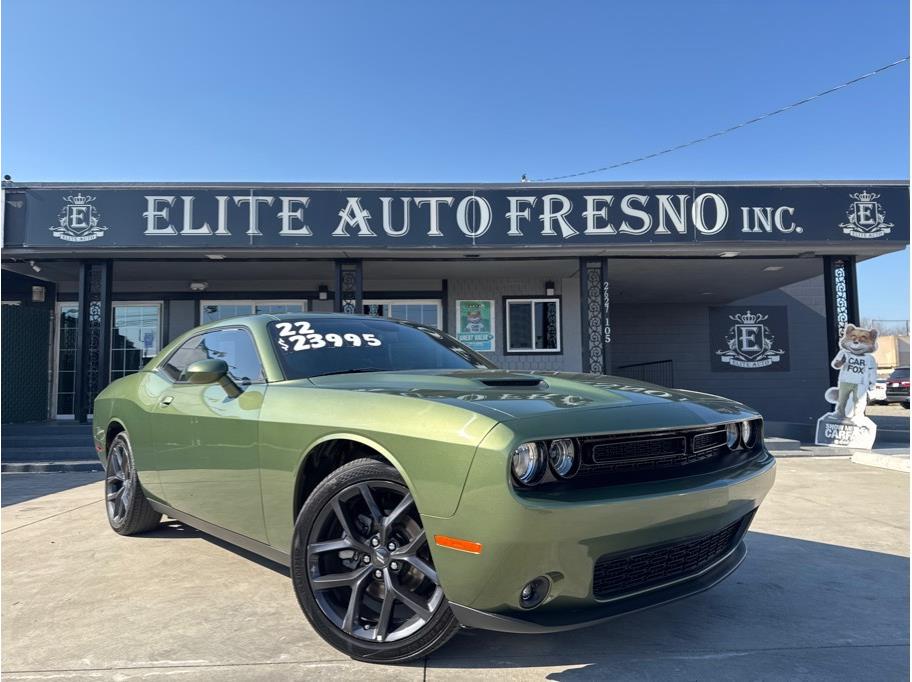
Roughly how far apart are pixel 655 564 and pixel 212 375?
222 centimetres

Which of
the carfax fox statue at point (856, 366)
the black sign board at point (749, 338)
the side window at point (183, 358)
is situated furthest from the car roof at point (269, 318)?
the black sign board at point (749, 338)

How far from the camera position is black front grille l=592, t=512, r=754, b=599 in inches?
85.7

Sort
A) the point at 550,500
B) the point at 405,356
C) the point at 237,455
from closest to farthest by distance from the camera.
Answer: the point at 550,500
the point at 237,455
the point at 405,356

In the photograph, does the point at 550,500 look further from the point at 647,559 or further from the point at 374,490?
the point at 374,490

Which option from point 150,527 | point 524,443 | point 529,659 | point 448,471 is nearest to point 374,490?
point 448,471

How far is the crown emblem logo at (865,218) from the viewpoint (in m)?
10.0

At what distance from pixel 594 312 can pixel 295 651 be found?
366 inches

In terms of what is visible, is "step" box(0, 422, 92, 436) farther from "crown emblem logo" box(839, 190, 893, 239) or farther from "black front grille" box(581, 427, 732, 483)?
"crown emblem logo" box(839, 190, 893, 239)

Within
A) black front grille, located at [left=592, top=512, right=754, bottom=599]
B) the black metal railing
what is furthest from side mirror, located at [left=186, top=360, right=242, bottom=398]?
the black metal railing

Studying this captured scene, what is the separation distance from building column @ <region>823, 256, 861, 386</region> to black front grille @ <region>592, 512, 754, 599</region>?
31.9ft

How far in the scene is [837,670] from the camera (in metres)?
2.38

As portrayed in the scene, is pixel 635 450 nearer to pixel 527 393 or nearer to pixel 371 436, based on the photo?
pixel 527 393

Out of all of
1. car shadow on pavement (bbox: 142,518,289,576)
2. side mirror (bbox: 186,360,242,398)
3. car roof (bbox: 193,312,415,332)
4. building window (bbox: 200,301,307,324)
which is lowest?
car shadow on pavement (bbox: 142,518,289,576)

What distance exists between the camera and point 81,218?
9797 millimetres
